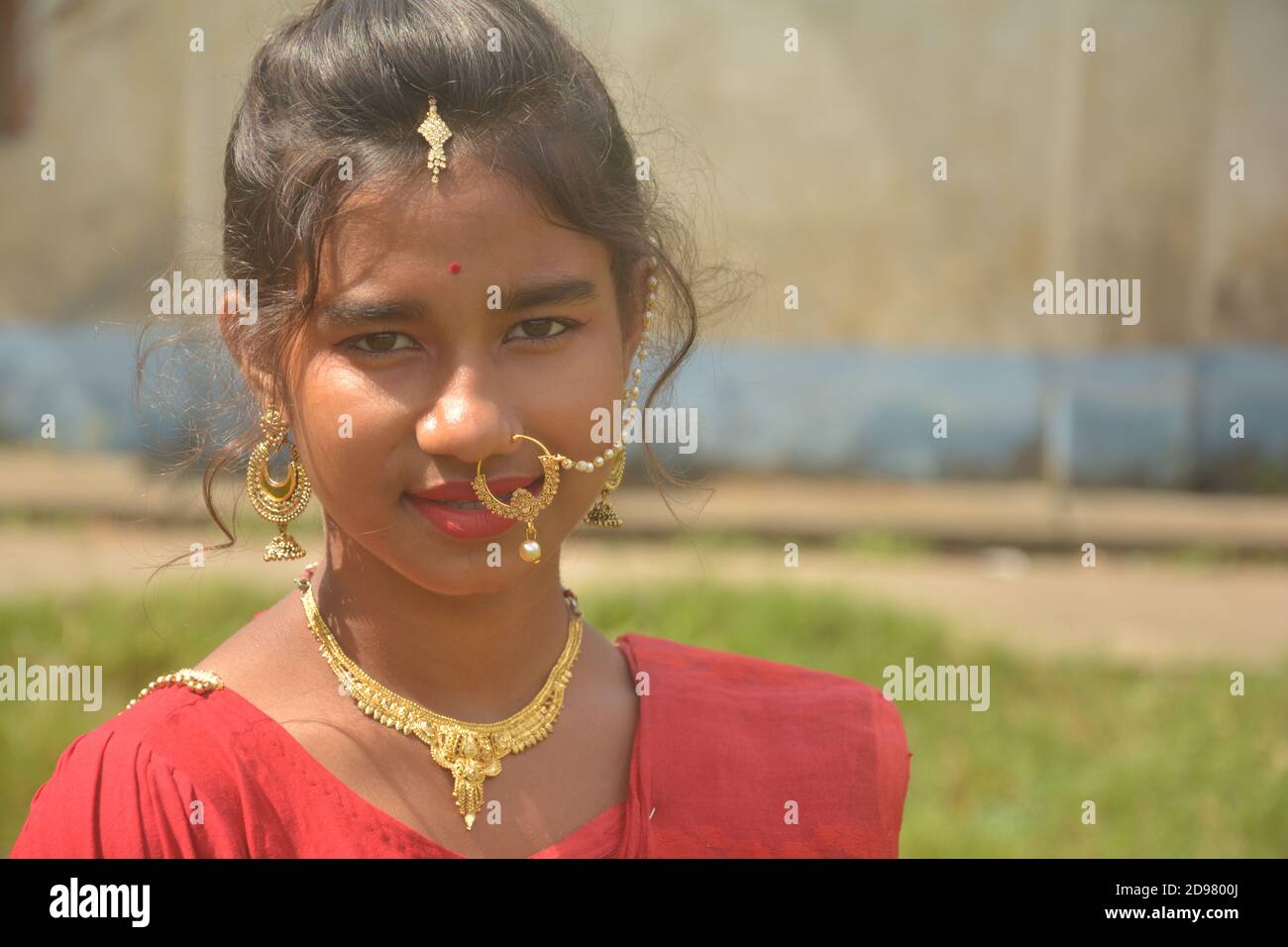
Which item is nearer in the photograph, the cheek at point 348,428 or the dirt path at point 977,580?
the cheek at point 348,428

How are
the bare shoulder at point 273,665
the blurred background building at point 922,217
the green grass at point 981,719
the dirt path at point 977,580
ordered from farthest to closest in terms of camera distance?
the blurred background building at point 922,217, the dirt path at point 977,580, the green grass at point 981,719, the bare shoulder at point 273,665

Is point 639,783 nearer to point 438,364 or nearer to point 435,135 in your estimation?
point 438,364

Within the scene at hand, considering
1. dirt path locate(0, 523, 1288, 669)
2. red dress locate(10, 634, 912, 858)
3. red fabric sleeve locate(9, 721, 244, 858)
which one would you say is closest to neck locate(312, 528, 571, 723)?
red dress locate(10, 634, 912, 858)

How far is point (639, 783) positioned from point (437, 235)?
765 millimetres

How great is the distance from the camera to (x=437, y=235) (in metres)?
1.63

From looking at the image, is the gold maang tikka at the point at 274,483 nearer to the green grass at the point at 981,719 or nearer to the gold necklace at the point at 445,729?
the gold necklace at the point at 445,729

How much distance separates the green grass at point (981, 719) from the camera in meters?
3.93

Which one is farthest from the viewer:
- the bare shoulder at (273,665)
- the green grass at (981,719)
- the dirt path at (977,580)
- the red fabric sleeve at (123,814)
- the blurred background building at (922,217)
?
the blurred background building at (922,217)

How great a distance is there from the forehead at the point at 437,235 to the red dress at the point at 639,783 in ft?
1.78

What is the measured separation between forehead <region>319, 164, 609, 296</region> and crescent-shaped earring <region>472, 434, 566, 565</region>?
0.68 ft

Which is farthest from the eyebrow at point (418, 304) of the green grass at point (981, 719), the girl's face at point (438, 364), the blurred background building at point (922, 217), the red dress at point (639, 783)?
the blurred background building at point (922, 217)

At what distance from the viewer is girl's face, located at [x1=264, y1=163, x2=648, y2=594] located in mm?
1628

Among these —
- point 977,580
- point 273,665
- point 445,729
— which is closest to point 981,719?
point 977,580

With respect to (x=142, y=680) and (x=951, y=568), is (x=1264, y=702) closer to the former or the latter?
(x=951, y=568)
